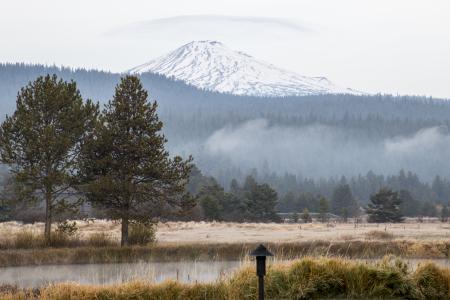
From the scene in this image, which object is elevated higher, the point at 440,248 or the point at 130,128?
the point at 130,128

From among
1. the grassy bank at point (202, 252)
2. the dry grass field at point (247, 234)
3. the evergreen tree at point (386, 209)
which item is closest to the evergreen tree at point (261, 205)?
the evergreen tree at point (386, 209)

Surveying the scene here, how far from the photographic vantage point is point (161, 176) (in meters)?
32.2

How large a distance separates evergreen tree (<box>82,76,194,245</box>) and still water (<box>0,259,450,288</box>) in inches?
143

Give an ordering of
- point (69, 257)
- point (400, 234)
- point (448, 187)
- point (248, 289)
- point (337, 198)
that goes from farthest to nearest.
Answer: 1. point (448, 187)
2. point (337, 198)
3. point (400, 234)
4. point (69, 257)
5. point (248, 289)

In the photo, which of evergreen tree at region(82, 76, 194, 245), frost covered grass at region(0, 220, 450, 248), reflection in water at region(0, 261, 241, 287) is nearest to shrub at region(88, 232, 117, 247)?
evergreen tree at region(82, 76, 194, 245)

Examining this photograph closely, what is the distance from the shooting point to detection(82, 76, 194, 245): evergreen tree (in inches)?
1259

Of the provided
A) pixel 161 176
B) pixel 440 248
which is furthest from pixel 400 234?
pixel 161 176

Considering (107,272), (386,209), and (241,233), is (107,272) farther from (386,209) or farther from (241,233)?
(386,209)

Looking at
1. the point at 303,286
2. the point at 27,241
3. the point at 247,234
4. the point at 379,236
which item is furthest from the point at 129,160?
the point at 303,286

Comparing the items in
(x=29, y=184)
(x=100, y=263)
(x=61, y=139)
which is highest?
(x=61, y=139)

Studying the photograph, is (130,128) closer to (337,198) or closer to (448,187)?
(337,198)

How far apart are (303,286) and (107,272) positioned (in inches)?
463

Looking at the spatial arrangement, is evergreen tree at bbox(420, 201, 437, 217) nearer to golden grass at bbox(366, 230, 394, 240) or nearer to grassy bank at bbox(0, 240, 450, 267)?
golden grass at bbox(366, 230, 394, 240)

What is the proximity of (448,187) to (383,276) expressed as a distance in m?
156
